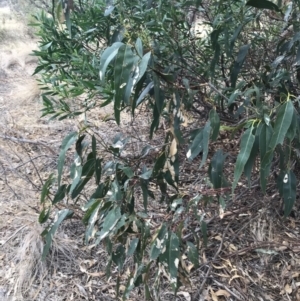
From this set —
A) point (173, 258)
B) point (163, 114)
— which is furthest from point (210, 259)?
point (173, 258)

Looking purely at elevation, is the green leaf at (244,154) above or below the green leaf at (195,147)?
above

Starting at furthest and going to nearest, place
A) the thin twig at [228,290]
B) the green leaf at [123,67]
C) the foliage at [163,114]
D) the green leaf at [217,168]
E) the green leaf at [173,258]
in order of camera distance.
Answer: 1. the thin twig at [228,290]
2. the green leaf at [217,168]
3. the green leaf at [173,258]
4. the foliage at [163,114]
5. the green leaf at [123,67]

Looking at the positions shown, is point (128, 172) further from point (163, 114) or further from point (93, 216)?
point (163, 114)

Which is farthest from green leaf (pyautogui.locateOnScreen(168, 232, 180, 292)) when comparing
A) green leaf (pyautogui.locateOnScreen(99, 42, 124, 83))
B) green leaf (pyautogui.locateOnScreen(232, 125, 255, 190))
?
green leaf (pyautogui.locateOnScreen(99, 42, 124, 83))

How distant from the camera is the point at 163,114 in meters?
1.53

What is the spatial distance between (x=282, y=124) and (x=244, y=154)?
10 cm

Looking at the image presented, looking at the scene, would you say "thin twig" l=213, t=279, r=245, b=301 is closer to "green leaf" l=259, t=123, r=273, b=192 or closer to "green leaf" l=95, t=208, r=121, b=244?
"green leaf" l=95, t=208, r=121, b=244

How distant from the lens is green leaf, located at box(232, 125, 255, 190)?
89 centimetres

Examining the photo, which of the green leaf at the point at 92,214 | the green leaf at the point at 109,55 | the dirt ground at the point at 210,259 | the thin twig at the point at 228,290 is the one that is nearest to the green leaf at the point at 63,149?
the green leaf at the point at 92,214

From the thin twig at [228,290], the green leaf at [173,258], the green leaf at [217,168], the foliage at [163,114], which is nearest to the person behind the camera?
the foliage at [163,114]

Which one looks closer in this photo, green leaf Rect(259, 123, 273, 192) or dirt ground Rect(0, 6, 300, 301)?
green leaf Rect(259, 123, 273, 192)

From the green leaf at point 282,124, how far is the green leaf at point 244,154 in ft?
0.19

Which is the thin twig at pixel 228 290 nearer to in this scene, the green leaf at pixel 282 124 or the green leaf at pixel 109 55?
the green leaf at pixel 282 124

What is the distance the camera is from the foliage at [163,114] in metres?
0.92
